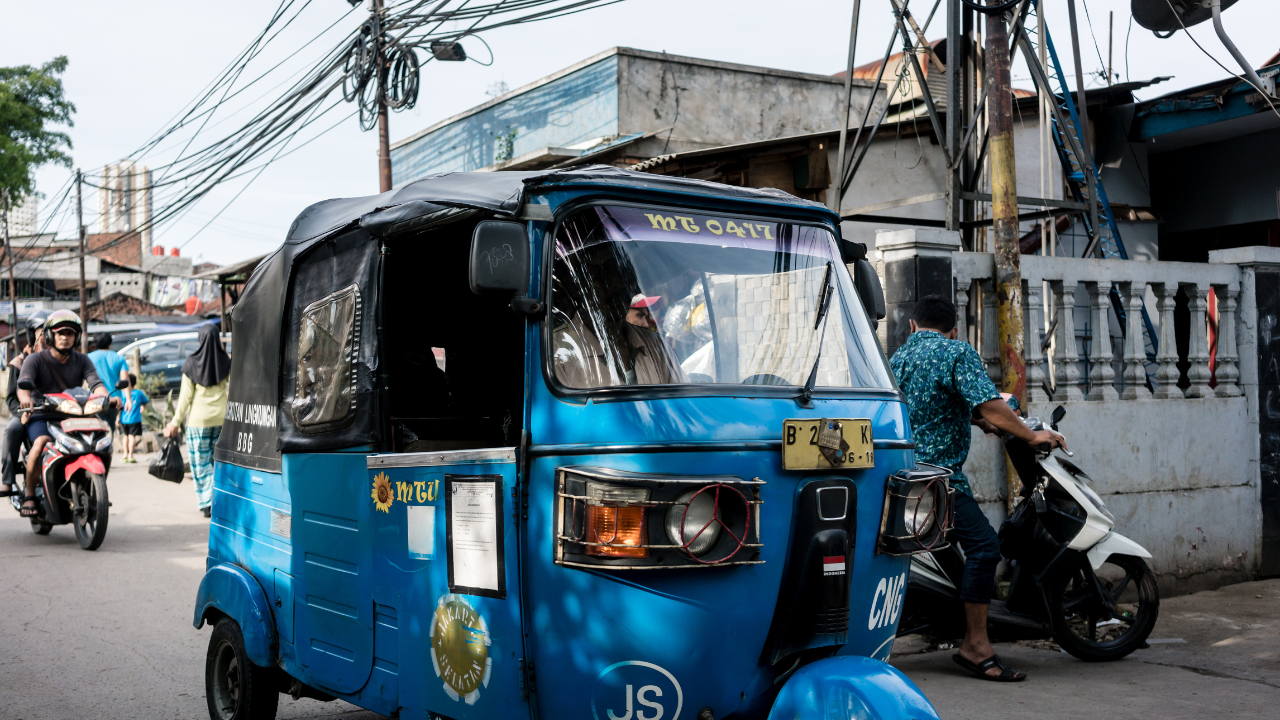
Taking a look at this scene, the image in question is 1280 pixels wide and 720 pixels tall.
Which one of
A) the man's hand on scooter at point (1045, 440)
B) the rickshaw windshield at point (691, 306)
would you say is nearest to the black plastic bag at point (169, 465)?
the man's hand on scooter at point (1045, 440)

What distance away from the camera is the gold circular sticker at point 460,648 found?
3.18 m

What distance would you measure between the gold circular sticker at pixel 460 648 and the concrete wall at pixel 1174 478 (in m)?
4.08

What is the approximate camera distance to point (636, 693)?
2953 mm

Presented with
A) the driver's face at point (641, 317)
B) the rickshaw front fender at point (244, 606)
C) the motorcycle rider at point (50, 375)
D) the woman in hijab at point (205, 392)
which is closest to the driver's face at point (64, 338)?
the motorcycle rider at point (50, 375)

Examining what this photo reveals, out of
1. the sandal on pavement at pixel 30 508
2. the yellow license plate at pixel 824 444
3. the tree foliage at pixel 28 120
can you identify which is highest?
the tree foliage at pixel 28 120

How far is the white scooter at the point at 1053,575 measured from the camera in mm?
5305

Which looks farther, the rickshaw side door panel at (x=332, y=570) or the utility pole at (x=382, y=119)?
the utility pole at (x=382, y=119)

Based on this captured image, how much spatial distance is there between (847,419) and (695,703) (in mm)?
938

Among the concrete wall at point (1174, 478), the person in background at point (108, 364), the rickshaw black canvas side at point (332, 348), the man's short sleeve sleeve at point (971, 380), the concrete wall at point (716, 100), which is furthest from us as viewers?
the concrete wall at point (716, 100)

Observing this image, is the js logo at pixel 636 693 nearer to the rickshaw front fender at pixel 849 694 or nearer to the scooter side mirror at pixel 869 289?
the rickshaw front fender at pixel 849 694

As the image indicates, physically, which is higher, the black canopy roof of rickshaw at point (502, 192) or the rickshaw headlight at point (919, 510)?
the black canopy roof of rickshaw at point (502, 192)

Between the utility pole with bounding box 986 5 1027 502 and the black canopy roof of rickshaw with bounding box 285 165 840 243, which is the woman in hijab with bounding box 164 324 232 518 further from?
the utility pole with bounding box 986 5 1027 502

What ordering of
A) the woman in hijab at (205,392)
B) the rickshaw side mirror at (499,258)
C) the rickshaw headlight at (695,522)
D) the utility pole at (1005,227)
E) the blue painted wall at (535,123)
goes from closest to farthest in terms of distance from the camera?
the rickshaw headlight at (695,522) < the rickshaw side mirror at (499,258) < the utility pole at (1005,227) < the woman in hijab at (205,392) < the blue painted wall at (535,123)

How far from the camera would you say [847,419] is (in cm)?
321
